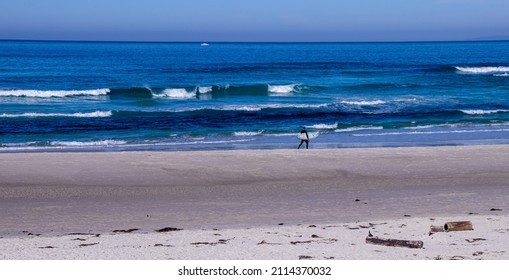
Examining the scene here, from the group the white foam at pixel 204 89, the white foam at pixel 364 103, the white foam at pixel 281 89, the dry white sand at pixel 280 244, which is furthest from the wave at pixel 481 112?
the dry white sand at pixel 280 244

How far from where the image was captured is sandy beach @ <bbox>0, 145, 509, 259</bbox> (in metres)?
9.23

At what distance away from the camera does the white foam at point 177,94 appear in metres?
39.7

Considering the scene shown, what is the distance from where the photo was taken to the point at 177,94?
40656mm

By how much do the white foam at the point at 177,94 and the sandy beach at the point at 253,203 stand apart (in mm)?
20518

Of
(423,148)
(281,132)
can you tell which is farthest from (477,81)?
(423,148)

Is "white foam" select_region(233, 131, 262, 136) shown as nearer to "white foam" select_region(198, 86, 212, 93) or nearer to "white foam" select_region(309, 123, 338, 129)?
"white foam" select_region(309, 123, 338, 129)

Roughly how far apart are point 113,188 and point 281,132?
11.8 metres

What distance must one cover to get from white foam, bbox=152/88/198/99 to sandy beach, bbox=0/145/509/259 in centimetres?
2052

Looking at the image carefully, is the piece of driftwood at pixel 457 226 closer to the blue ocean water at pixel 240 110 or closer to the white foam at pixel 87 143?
the blue ocean water at pixel 240 110

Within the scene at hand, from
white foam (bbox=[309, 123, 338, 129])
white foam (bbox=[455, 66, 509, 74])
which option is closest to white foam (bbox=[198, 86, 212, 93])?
white foam (bbox=[309, 123, 338, 129])

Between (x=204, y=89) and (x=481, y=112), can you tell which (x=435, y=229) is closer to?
(x=481, y=112)

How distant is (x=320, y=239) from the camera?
976cm

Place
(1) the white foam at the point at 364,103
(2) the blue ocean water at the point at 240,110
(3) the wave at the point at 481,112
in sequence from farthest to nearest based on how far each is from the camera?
(1) the white foam at the point at 364,103
(3) the wave at the point at 481,112
(2) the blue ocean water at the point at 240,110

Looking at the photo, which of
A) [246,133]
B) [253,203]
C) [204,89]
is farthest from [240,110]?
[253,203]
